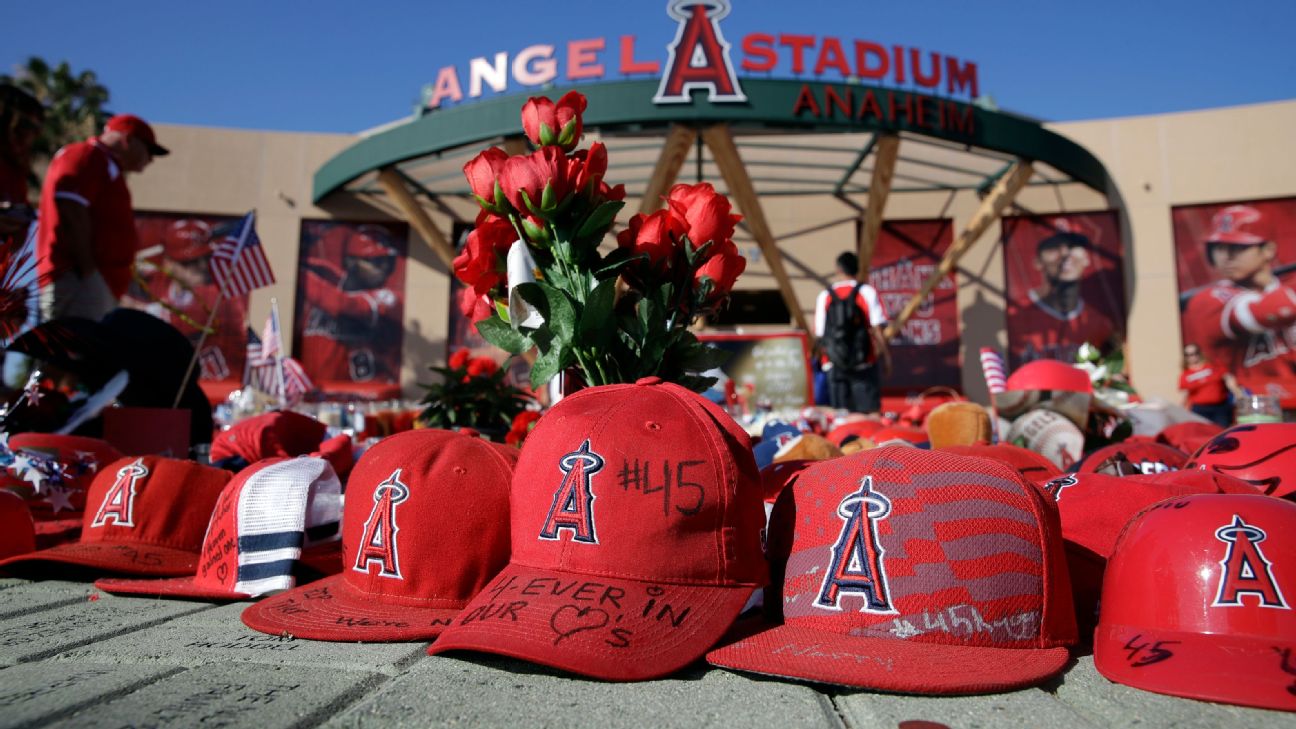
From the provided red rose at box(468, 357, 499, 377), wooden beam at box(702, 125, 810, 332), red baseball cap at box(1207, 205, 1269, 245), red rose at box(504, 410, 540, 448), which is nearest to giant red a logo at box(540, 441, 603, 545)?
red rose at box(504, 410, 540, 448)

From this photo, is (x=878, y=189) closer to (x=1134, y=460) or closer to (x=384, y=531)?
(x=1134, y=460)

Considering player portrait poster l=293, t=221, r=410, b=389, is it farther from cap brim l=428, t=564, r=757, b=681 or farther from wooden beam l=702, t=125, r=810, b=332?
cap brim l=428, t=564, r=757, b=681

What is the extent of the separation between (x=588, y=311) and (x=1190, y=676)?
4.38 feet

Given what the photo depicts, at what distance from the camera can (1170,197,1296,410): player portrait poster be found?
13109 mm

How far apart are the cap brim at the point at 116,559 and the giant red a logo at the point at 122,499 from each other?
0.07m

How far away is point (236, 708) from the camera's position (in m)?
1.18

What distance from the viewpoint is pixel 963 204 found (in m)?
14.3

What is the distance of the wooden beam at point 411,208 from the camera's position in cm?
1194

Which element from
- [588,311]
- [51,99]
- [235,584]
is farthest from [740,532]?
[51,99]

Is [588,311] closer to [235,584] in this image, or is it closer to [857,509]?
[857,509]

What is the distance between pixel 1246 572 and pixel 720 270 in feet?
4.19

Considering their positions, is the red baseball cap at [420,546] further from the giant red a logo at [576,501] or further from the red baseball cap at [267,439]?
the red baseball cap at [267,439]

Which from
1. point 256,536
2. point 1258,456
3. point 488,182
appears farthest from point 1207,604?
point 256,536

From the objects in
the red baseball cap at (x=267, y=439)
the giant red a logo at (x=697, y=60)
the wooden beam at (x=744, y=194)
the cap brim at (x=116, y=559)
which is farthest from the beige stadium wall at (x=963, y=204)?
the cap brim at (x=116, y=559)
